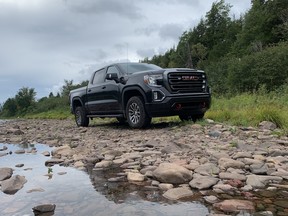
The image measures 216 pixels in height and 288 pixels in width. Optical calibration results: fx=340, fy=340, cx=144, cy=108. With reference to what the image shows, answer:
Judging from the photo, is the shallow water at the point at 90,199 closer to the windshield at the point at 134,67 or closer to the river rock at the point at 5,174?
the river rock at the point at 5,174

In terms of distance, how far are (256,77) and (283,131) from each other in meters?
14.5

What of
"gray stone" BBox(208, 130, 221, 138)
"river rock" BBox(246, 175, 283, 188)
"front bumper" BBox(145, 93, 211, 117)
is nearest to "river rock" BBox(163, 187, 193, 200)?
"river rock" BBox(246, 175, 283, 188)

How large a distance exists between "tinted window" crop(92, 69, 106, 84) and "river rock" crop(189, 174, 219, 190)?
25.3 ft

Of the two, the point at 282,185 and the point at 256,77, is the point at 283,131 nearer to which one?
the point at 282,185

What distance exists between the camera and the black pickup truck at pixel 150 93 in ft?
28.3

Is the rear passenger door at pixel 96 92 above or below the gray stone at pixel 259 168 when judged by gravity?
above

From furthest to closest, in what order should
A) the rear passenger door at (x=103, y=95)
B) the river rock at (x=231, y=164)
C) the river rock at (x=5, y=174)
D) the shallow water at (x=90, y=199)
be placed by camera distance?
the rear passenger door at (x=103, y=95)
the river rock at (x=5, y=174)
the river rock at (x=231, y=164)
the shallow water at (x=90, y=199)

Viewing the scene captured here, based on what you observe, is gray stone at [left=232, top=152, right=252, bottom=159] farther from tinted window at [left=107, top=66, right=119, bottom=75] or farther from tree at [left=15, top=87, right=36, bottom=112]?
tree at [left=15, top=87, right=36, bottom=112]

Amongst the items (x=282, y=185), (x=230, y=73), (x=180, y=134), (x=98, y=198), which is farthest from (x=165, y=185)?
(x=230, y=73)

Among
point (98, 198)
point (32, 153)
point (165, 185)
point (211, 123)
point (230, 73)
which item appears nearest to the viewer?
point (98, 198)

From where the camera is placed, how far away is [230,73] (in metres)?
23.0

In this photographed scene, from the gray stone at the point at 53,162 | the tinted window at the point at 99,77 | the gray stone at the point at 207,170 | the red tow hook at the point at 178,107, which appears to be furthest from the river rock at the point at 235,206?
the tinted window at the point at 99,77

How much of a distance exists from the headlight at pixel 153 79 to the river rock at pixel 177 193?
528 cm

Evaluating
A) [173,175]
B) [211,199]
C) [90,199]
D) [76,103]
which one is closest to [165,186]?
[173,175]
